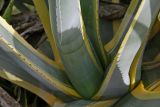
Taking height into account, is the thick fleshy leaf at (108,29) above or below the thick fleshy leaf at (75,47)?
below

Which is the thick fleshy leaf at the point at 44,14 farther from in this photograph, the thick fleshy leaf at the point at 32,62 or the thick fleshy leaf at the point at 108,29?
the thick fleshy leaf at the point at 108,29

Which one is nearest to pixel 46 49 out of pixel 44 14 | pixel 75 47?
pixel 44 14

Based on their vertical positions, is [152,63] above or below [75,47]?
below

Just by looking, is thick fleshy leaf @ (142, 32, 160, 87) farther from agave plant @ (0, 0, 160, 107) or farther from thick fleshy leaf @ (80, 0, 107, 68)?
thick fleshy leaf @ (80, 0, 107, 68)

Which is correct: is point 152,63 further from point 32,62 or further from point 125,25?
point 32,62

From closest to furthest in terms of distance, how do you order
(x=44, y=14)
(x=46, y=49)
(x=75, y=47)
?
(x=75, y=47) < (x=44, y=14) < (x=46, y=49)

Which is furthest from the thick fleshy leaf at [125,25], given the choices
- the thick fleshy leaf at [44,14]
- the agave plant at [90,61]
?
the thick fleshy leaf at [44,14]

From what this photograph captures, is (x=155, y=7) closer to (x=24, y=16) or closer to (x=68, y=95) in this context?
(x=68, y=95)

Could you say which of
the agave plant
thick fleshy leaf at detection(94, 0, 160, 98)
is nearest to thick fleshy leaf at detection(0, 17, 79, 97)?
the agave plant
